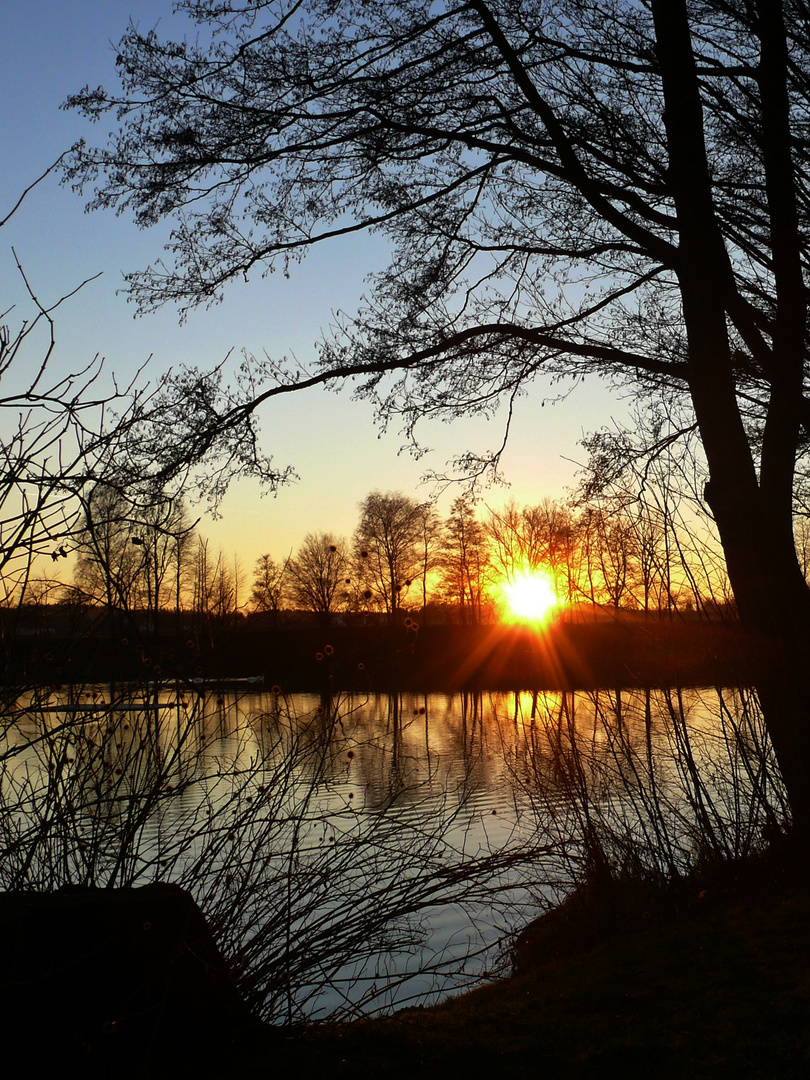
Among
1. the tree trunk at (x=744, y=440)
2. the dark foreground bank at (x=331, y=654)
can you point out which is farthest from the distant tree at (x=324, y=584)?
the tree trunk at (x=744, y=440)

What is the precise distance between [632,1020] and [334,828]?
161 centimetres

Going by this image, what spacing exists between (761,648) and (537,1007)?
2.93 metres

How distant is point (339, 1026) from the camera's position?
4.38m

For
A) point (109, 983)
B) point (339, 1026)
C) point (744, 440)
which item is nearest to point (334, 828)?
point (339, 1026)

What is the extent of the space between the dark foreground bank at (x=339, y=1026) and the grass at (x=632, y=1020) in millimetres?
11

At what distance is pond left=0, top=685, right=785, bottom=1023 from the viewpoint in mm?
4262

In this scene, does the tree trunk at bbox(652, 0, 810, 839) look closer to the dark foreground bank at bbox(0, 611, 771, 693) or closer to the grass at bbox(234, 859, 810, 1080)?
the dark foreground bank at bbox(0, 611, 771, 693)

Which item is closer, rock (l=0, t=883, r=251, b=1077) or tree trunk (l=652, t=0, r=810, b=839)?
rock (l=0, t=883, r=251, b=1077)

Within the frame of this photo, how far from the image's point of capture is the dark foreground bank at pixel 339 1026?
353 centimetres

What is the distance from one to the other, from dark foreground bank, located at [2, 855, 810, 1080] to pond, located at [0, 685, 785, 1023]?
9.9 inches

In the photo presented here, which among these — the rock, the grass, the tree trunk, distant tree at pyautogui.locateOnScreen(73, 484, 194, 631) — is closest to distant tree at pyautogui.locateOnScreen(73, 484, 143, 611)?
distant tree at pyautogui.locateOnScreen(73, 484, 194, 631)

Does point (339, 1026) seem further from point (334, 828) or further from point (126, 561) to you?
Answer: point (126, 561)

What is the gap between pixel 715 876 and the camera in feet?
21.3

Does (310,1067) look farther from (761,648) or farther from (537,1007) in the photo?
(761,648)
